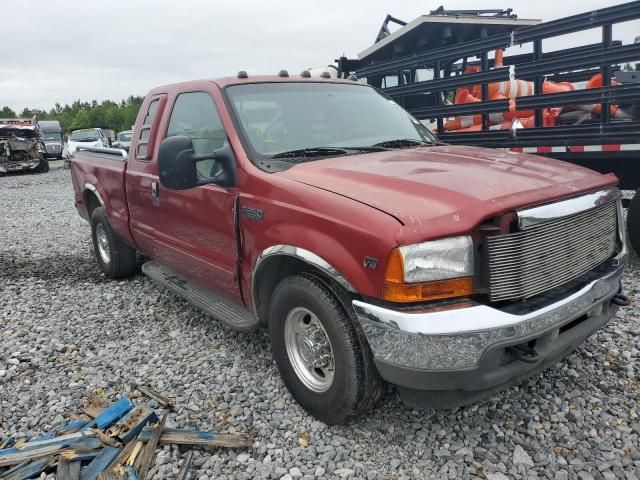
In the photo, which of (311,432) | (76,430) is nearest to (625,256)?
(311,432)

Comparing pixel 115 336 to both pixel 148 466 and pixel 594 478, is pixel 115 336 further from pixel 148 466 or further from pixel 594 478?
pixel 594 478

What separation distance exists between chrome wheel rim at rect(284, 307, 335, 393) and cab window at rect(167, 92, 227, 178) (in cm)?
112

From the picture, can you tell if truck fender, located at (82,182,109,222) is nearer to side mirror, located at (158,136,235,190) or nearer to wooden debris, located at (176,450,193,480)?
side mirror, located at (158,136,235,190)

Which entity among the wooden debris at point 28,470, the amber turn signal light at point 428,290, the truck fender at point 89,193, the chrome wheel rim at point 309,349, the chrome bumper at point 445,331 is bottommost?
the wooden debris at point 28,470

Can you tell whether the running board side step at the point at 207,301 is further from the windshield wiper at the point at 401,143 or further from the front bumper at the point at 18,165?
the front bumper at the point at 18,165

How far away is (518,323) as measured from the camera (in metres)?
2.25

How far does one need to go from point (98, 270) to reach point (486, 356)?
5085mm

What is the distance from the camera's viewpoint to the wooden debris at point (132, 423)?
8.84 feet

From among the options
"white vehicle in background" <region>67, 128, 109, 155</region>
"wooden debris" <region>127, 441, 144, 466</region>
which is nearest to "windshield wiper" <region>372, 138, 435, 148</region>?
"wooden debris" <region>127, 441, 144, 466</region>

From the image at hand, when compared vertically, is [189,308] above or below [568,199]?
below

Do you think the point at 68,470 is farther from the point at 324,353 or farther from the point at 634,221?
the point at 634,221

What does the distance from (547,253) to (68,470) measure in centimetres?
246

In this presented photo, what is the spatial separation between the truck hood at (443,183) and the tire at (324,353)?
54 centimetres

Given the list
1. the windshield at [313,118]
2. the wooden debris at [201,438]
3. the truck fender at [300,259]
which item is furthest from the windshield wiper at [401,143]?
the wooden debris at [201,438]
